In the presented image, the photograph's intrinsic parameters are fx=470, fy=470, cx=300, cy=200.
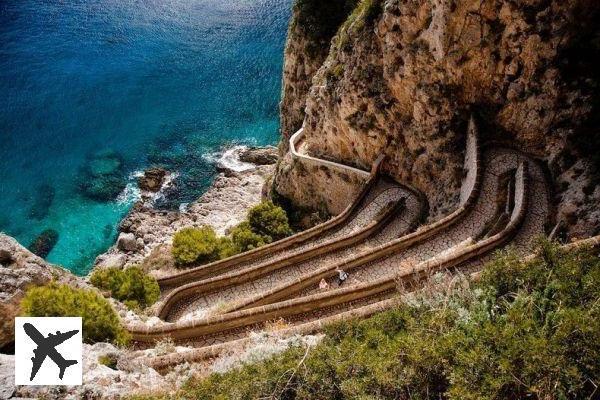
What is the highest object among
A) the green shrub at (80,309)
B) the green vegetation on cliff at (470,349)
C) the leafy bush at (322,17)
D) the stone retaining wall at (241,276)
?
the leafy bush at (322,17)

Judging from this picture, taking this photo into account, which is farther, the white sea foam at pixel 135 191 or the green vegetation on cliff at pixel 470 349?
the white sea foam at pixel 135 191

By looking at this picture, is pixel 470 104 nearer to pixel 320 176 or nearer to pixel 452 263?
pixel 452 263

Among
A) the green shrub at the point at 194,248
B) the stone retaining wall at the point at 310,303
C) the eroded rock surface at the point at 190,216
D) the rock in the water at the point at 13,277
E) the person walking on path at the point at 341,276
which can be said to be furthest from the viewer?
the eroded rock surface at the point at 190,216

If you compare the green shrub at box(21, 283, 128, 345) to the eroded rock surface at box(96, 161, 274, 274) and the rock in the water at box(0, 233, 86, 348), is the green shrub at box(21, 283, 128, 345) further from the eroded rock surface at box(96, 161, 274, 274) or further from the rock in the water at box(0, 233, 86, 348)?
the eroded rock surface at box(96, 161, 274, 274)

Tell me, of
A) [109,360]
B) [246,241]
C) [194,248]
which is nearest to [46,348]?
[109,360]

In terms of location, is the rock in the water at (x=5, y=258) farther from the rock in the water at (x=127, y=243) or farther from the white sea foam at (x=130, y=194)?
the white sea foam at (x=130, y=194)

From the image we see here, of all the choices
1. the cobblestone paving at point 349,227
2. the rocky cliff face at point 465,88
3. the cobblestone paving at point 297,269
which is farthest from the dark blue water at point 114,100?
the rocky cliff face at point 465,88
